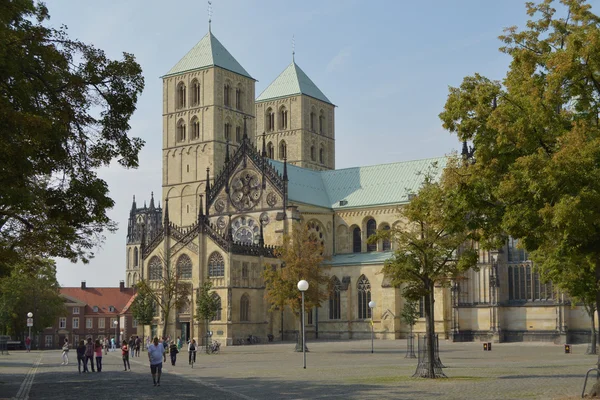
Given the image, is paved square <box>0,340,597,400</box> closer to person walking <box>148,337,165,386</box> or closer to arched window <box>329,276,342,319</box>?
person walking <box>148,337,165,386</box>

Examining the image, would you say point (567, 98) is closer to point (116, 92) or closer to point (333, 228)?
point (116, 92)

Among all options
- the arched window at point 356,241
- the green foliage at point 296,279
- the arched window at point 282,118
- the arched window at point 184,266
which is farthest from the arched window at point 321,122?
the green foliage at point 296,279

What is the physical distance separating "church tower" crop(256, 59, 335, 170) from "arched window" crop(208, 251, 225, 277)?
3603 centimetres

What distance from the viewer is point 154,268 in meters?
79.2

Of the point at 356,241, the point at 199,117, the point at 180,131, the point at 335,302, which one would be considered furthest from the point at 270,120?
the point at 335,302

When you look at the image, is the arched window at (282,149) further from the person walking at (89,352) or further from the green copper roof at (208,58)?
the person walking at (89,352)

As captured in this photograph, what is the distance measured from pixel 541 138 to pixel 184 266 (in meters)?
56.7

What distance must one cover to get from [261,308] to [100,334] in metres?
52.1

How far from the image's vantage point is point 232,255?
240 ft

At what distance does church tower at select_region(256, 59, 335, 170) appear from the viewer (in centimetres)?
10969

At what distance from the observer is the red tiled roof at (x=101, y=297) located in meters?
122

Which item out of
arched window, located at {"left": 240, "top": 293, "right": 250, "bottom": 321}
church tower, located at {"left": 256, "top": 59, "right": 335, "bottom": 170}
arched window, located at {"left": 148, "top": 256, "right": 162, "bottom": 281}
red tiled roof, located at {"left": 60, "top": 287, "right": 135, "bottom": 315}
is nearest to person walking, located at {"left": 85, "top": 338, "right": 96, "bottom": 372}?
arched window, located at {"left": 240, "top": 293, "right": 250, "bottom": 321}

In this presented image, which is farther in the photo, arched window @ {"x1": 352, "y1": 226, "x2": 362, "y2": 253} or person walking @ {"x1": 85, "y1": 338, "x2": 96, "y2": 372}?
arched window @ {"x1": 352, "y1": 226, "x2": 362, "y2": 253}

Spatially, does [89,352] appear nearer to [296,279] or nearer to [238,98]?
[296,279]
